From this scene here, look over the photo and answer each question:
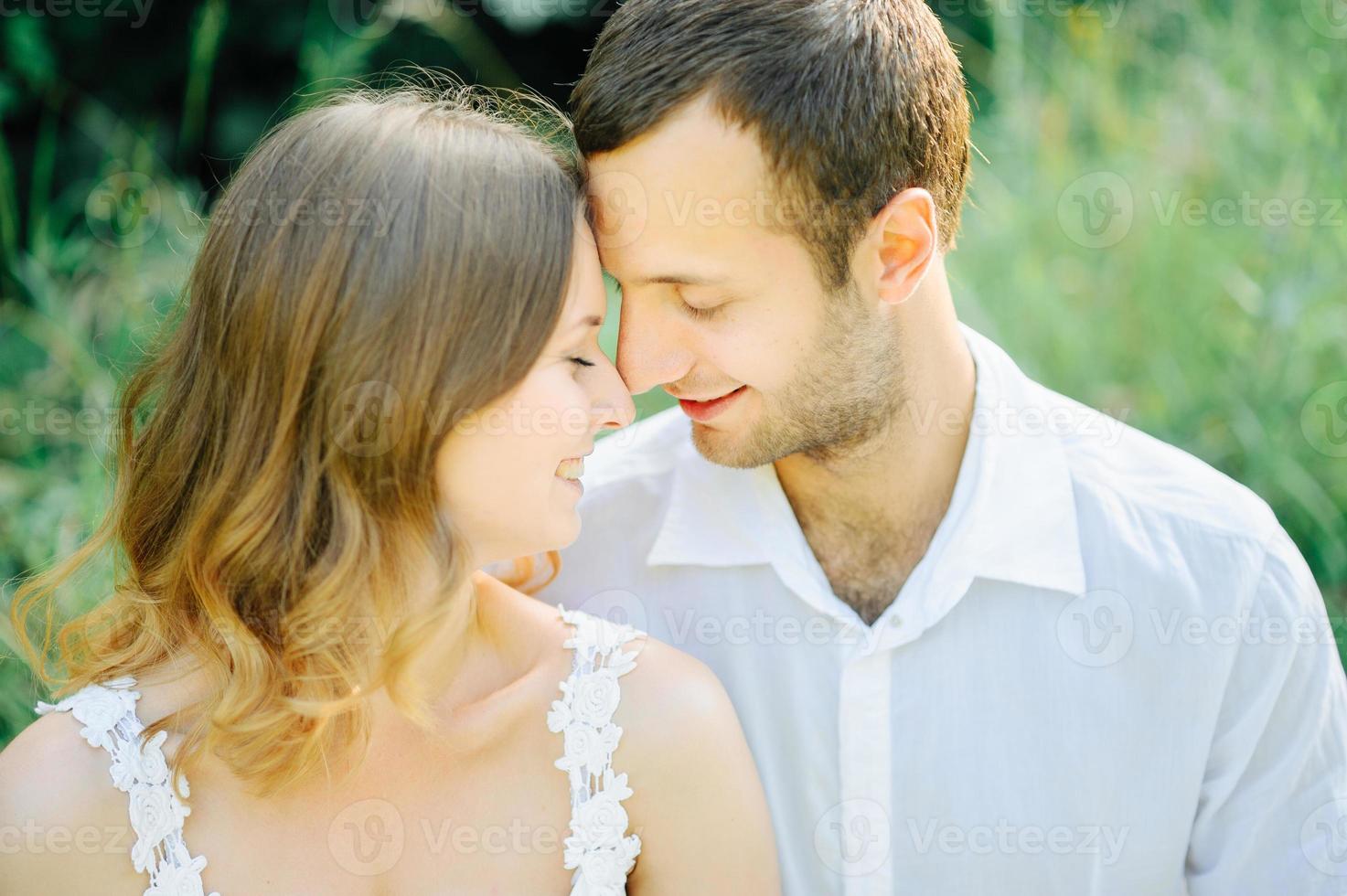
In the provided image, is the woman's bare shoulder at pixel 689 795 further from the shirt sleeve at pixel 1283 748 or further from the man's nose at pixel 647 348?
the shirt sleeve at pixel 1283 748

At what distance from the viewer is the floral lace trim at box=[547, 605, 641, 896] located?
6.21 feet

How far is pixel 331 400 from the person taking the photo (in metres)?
1.78

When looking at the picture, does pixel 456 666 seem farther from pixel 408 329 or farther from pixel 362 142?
pixel 362 142

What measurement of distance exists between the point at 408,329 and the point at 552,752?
0.71 metres

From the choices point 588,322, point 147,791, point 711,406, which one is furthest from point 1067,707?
point 147,791

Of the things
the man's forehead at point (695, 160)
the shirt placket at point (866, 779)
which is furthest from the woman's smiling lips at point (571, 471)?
the shirt placket at point (866, 779)

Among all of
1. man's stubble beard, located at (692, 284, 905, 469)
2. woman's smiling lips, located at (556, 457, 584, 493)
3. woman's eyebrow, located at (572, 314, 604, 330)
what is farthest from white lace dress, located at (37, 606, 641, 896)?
woman's eyebrow, located at (572, 314, 604, 330)

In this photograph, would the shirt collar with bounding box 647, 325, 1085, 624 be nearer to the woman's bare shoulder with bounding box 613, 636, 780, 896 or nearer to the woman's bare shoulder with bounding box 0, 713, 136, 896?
the woman's bare shoulder with bounding box 613, 636, 780, 896

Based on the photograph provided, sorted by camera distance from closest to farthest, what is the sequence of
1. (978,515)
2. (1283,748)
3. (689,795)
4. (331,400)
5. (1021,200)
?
1. (331,400)
2. (689,795)
3. (1283,748)
4. (978,515)
5. (1021,200)

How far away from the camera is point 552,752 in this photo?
77.7 inches

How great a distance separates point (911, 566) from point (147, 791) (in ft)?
4.34

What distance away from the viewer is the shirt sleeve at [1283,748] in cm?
204

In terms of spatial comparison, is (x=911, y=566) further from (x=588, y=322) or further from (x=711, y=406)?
(x=588, y=322)

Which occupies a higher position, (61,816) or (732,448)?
(732,448)
